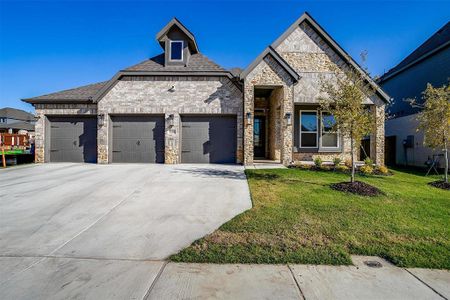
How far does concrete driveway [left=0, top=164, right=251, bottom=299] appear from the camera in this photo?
9.75 feet

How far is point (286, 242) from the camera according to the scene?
12.9 ft

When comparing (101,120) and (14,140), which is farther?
(14,140)

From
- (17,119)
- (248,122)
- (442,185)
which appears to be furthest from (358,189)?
(17,119)

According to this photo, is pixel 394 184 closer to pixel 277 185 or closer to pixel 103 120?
pixel 277 185

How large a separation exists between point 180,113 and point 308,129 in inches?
292

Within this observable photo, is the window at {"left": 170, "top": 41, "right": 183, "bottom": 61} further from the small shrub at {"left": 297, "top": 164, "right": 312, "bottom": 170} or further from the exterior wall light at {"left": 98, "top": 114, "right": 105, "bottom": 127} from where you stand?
the small shrub at {"left": 297, "top": 164, "right": 312, "bottom": 170}

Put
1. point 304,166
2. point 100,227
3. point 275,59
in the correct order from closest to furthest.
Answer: point 100,227, point 304,166, point 275,59

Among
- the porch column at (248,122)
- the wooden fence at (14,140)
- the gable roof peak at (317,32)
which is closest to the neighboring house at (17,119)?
the wooden fence at (14,140)

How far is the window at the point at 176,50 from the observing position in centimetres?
1365

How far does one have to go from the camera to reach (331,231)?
4.36 m

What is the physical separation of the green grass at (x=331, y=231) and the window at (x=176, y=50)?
10.3 meters

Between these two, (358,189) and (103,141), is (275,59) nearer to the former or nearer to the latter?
(358,189)

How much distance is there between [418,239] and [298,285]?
2.79m

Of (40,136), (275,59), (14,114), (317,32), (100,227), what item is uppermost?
(317,32)
